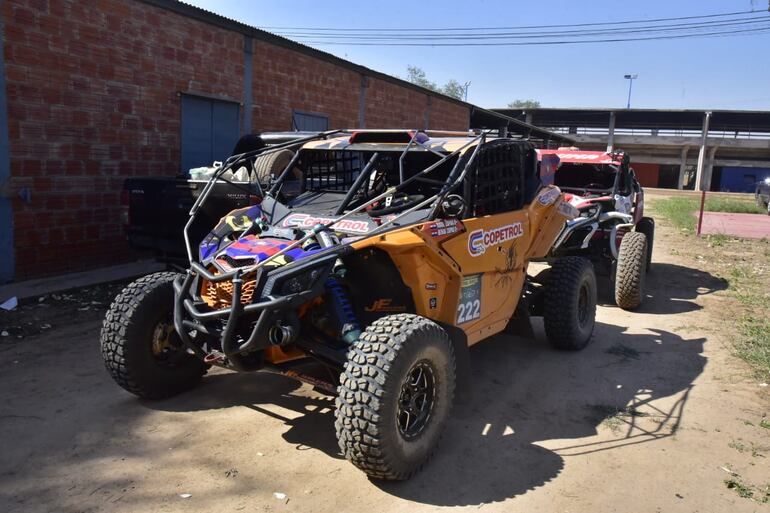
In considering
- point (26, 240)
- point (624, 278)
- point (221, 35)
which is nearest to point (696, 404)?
point (624, 278)

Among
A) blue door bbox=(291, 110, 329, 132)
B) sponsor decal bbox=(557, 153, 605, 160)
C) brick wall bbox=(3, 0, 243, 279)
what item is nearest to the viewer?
brick wall bbox=(3, 0, 243, 279)

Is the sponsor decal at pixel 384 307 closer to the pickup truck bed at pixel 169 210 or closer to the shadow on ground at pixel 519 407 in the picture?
the shadow on ground at pixel 519 407

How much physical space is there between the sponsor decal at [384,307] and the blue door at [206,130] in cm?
716

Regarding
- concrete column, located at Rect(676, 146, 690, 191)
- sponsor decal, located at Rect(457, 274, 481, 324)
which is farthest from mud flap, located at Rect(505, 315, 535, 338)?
concrete column, located at Rect(676, 146, 690, 191)

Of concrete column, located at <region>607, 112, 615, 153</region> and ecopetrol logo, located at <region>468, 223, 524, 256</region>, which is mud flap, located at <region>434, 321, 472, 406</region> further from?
concrete column, located at <region>607, 112, 615, 153</region>

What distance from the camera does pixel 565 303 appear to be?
588 centimetres

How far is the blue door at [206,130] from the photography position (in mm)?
10648

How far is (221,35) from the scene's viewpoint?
1124 cm

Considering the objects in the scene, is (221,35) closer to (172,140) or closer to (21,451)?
(172,140)

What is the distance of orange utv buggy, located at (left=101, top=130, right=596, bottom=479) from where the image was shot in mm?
3561

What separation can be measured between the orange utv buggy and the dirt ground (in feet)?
1.06

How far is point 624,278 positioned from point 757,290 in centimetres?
315

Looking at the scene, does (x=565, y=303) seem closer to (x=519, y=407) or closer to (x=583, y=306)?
(x=583, y=306)

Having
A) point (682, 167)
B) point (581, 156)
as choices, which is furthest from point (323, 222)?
point (682, 167)
